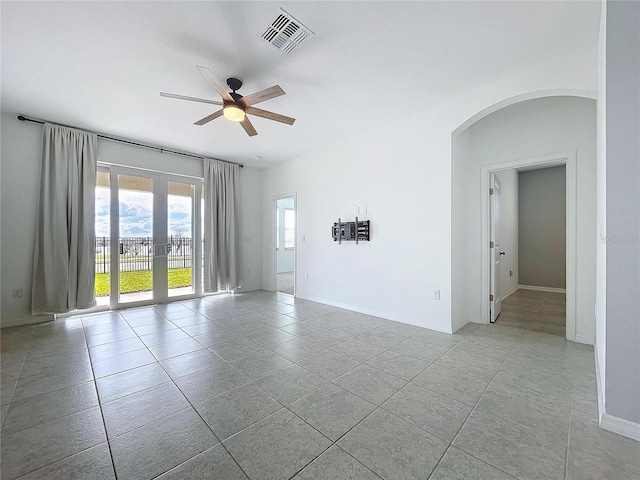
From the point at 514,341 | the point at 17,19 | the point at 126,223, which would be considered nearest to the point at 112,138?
the point at 126,223

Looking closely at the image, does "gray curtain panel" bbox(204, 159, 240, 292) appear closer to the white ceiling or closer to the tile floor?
the white ceiling

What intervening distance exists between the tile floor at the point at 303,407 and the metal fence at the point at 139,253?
1433 mm

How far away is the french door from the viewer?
454cm

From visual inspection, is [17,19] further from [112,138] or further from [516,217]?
[516,217]

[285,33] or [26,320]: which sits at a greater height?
[285,33]

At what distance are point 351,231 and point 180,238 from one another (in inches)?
132

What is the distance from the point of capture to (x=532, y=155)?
132 inches

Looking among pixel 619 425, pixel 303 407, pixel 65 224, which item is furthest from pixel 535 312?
pixel 65 224

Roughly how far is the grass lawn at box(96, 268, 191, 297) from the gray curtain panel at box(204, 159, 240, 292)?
0.40 metres

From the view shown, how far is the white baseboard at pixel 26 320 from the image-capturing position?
360 centimetres

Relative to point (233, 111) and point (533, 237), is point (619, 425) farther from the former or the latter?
point (533, 237)

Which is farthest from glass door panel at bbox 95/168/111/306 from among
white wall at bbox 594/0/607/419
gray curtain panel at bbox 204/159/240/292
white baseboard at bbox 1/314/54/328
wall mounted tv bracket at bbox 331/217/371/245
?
white wall at bbox 594/0/607/419

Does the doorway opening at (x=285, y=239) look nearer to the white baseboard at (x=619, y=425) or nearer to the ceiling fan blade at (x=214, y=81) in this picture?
the ceiling fan blade at (x=214, y=81)

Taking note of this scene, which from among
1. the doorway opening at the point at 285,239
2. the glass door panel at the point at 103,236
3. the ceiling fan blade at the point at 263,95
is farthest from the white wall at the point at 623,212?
the doorway opening at the point at 285,239
